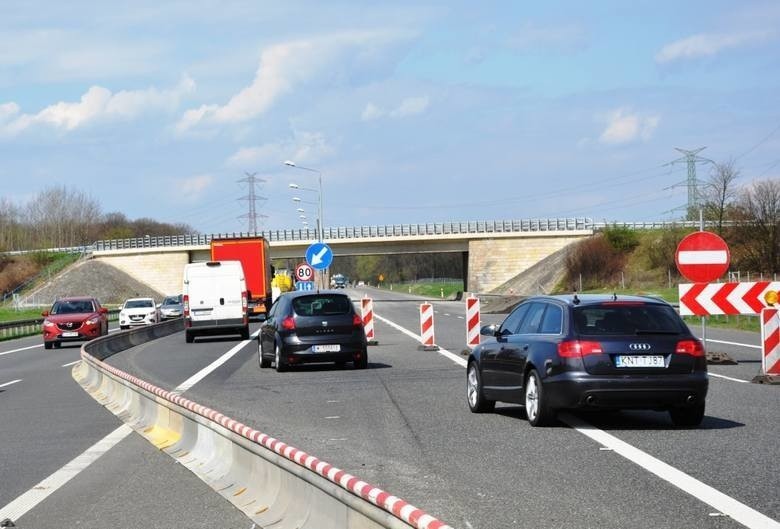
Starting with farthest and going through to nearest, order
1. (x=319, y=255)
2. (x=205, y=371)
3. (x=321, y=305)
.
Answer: (x=319, y=255), (x=205, y=371), (x=321, y=305)

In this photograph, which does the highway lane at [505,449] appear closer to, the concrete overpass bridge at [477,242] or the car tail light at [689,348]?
the car tail light at [689,348]

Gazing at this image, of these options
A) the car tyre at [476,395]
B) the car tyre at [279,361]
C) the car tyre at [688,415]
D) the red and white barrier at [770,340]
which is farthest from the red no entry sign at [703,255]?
the car tyre at [688,415]

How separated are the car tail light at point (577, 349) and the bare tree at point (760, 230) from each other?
56299mm

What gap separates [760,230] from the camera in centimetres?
6756

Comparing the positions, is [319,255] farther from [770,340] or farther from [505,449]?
[505,449]

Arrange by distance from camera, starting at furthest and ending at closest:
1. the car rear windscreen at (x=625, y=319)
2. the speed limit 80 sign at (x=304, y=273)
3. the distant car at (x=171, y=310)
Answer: the distant car at (x=171, y=310)
the speed limit 80 sign at (x=304, y=273)
the car rear windscreen at (x=625, y=319)

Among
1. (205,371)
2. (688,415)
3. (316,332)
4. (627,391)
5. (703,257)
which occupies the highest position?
(703,257)

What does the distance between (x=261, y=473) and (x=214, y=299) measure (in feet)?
94.9

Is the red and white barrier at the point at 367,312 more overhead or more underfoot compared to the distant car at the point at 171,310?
more overhead

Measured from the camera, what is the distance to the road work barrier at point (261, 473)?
5.75 m

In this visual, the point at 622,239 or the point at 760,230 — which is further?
the point at 622,239

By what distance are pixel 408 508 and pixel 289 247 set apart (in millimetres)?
104021

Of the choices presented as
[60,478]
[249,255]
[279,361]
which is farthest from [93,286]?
[60,478]

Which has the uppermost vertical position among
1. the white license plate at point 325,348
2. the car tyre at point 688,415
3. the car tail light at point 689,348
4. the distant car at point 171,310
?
the car tail light at point 689,348
